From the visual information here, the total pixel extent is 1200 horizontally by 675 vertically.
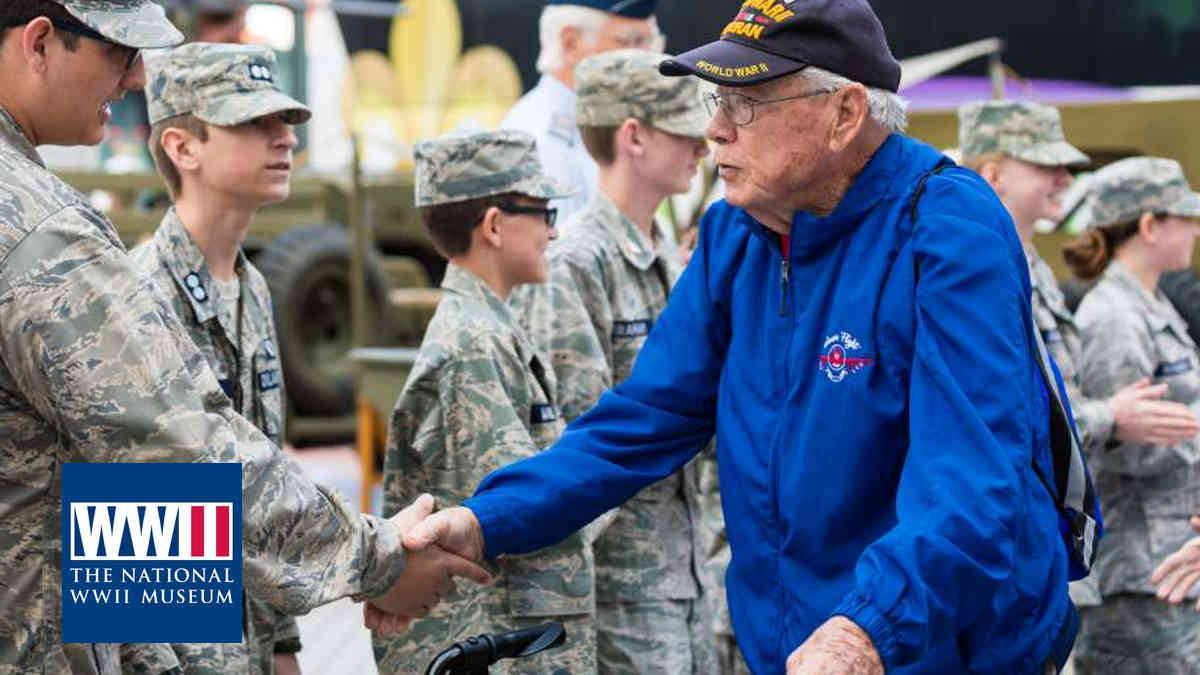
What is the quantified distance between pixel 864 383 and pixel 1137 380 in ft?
11.3

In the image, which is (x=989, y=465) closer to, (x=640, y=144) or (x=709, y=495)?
(x=640, y=144)

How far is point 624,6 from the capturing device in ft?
21.0

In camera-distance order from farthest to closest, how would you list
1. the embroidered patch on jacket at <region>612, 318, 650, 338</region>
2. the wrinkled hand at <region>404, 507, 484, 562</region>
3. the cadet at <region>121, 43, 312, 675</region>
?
1. the embroidered patch on jacket at <region>612, 318, 650, 338</region>
2. the cadet at <region>121, 43, 312, 675</region>
3. the wrinkled hand at <region>404, 507, 484, 562</region>

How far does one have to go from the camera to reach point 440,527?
353 centimetres

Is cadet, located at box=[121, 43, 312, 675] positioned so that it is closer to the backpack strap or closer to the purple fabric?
the backpack strap

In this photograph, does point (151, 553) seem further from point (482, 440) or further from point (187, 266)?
point (187, 266)

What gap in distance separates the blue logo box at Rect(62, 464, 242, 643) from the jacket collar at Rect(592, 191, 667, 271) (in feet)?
6.44

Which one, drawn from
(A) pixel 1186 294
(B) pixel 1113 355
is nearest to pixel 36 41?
(B) pixel 1113 355

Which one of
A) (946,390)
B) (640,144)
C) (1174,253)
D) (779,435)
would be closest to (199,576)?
(779,435)

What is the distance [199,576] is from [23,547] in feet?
1.44

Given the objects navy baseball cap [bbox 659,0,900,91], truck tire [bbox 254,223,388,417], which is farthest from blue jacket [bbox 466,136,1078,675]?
truck tire [bbox 254,223,388,417]

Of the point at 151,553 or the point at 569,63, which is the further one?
the point at 569,63

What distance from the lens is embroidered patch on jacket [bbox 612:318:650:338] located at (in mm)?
4941

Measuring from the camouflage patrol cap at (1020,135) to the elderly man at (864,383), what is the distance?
3.14 metres
